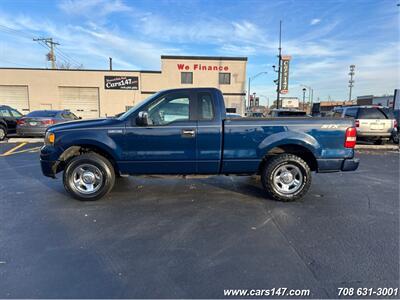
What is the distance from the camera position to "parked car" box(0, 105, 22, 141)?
12117 mm

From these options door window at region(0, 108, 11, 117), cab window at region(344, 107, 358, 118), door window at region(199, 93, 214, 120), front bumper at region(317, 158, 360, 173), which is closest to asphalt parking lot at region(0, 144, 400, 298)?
front bumper at region(317, 158, 360, 173)

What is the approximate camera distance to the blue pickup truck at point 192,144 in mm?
4336

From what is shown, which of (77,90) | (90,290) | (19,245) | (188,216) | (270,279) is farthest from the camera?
(77,90)

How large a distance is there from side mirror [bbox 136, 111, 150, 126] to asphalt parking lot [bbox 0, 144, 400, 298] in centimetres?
140

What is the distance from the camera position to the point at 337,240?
3.20 metres

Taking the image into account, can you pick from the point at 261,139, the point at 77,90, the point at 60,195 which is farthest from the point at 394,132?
the point at 77,90

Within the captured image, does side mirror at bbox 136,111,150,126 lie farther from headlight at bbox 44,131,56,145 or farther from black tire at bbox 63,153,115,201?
headlight at bbox 44,131,56,145

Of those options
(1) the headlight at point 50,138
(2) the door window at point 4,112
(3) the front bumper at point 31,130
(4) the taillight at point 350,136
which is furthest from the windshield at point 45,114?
(4) the taillight at point 350,136

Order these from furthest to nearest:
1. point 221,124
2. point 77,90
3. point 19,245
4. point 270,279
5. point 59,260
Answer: point 77,90, point 221,124, point 19,245, point 59,260, point 270,279

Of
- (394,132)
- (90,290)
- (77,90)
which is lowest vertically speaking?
(90,290)

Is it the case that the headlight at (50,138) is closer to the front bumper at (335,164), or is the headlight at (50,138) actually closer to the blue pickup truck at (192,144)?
the blue pickup truck at (192,144)

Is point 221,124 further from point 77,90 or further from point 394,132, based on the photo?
point 77,90

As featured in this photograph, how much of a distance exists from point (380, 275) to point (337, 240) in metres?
0.71

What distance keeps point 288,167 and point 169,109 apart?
7.80 ft
